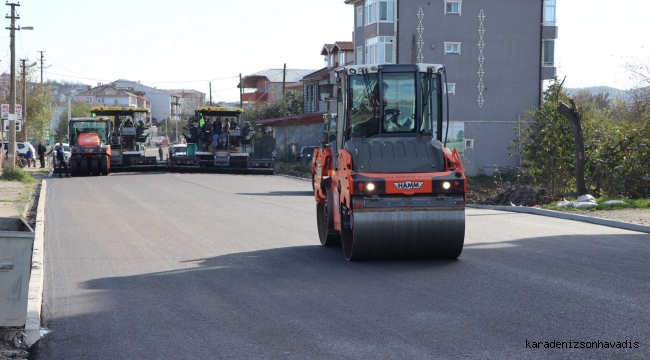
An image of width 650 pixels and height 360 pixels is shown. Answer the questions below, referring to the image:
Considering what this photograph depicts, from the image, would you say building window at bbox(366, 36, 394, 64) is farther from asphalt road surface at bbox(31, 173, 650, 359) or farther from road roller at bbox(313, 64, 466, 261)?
road roller at bbox(313, 64, 466, 261)

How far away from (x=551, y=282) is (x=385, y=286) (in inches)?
76.2

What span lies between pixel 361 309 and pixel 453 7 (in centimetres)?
4742

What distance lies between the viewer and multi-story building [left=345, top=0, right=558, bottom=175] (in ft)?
174

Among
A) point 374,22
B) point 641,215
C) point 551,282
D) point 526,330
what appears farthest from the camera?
point 374,22

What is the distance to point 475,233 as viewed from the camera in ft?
51.9

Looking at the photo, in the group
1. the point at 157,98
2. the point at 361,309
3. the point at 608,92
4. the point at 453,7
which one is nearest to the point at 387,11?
the point at 453,7

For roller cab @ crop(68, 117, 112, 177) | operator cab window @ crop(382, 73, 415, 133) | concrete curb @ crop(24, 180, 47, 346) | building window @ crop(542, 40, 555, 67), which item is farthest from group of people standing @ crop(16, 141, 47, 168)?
operator cab window @ crop(382, 73, 415, 133)

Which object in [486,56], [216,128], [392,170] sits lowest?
[392,170]

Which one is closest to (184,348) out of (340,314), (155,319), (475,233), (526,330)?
(155,319)

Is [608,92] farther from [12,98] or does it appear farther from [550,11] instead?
[12,98]

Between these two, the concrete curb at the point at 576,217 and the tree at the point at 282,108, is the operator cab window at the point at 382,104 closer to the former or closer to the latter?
the concrete curb at the point at 576,217

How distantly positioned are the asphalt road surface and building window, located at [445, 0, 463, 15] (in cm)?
3806

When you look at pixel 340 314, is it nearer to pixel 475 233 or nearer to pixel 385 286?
pixel 385 286

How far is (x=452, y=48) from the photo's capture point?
53594 mm
